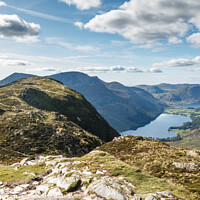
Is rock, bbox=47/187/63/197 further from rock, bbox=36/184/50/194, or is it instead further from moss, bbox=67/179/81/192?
moss, bbox=67/179/81/192

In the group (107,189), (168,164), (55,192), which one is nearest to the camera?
(107,189)

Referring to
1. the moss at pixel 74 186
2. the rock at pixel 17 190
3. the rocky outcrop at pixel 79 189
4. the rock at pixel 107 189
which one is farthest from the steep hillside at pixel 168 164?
the rock at pixel 17 190

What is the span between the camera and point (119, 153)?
4962 centimetres

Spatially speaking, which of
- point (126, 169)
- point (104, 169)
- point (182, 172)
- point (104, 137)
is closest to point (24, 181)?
point (104, 169)

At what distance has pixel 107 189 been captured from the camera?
1856 centimetres

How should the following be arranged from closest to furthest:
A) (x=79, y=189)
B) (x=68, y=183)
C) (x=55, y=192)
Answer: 1. (x=55, y=192)
2. (x=79, y=189)
3. (x=68, y=183)

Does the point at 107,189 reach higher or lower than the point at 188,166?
higher

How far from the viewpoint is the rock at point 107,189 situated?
17.6 m

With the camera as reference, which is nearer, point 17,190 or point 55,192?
point 55,192

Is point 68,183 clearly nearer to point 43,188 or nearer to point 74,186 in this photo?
point 74,186

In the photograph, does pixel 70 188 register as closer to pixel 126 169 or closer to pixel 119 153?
pixel 126 169

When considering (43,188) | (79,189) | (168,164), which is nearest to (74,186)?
(79,189)

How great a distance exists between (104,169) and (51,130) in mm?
83114

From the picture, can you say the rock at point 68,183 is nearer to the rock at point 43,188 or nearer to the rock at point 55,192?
the rock at point 55,192
